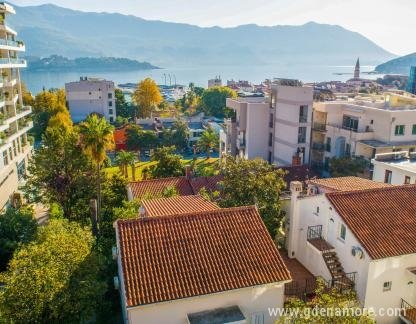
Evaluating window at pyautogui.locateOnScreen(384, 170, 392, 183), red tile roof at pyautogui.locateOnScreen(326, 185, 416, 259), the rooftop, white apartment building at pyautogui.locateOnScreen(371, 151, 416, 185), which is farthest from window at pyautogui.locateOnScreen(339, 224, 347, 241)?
window at pyautogui.locateOnScreen(384, 170, 392, 183)

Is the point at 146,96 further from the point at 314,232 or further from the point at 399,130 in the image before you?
the point at 314,232

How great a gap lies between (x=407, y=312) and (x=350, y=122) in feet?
113

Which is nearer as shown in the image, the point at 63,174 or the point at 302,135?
the point at 63,174

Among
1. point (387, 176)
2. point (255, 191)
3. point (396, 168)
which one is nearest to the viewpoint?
point (255, 191)

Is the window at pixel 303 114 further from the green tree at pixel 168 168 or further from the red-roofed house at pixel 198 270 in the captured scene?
the red-roofed house at pixel 198 270

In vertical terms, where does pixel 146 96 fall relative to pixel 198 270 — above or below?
above

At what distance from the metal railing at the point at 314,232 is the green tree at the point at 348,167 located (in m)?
23.2

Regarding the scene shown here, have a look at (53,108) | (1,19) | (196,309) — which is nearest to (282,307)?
(196,309)

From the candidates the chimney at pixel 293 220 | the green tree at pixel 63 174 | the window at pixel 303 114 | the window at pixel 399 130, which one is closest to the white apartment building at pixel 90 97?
the window at pixel 303 114

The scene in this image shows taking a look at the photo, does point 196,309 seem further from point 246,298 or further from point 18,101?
point 18,101

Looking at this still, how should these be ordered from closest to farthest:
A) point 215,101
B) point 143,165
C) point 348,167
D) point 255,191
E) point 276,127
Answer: point 255,191 < point 348,167 < point 276,127 < point 143,165 < point 215,101

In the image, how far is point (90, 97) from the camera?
354 feet

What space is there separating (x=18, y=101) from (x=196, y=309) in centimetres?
5292

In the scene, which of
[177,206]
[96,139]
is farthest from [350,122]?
[177,206]
